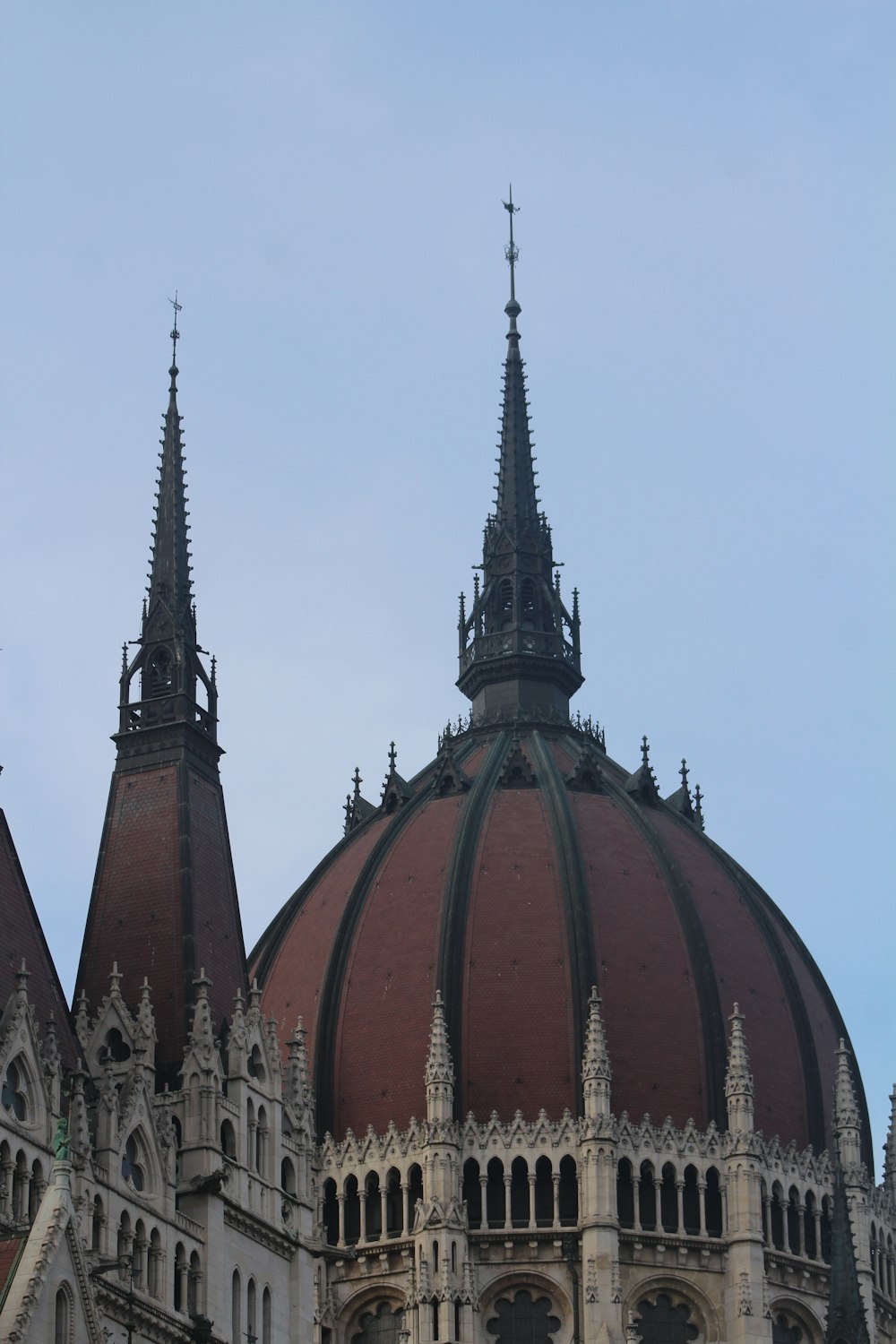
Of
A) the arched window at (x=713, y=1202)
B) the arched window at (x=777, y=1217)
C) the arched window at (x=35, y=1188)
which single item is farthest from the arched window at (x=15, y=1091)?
the arched window at (x=777, y=1217)

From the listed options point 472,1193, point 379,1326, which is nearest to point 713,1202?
point 472,1193

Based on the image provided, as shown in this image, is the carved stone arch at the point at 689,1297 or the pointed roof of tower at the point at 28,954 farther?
the carved stone arch at the point at 689,1297

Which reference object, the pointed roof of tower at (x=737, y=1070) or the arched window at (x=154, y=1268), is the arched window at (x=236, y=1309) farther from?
A: the pointed roof of tower at (x=737, y=1070)

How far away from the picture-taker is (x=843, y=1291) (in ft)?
278

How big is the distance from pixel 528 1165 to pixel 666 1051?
5638mm

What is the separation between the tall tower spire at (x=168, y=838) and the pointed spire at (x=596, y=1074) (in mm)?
18657

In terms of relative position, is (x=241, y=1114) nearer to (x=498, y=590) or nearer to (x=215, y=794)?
(x=215, y=794)

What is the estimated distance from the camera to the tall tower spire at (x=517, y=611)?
356ft

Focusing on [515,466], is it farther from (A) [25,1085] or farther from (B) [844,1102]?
(A) [25,1085]

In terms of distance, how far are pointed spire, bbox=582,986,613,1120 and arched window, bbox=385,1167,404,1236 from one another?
5.81 metres

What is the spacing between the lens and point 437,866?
97.7 m

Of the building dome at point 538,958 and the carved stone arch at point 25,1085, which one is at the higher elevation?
the building dome at point 538,958

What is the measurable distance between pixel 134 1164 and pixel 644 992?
3102cm

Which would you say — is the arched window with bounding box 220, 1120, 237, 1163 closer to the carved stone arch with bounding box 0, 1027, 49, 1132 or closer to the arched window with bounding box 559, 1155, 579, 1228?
the carved stone arch with bounding box 0, 1027, 49, 1132
